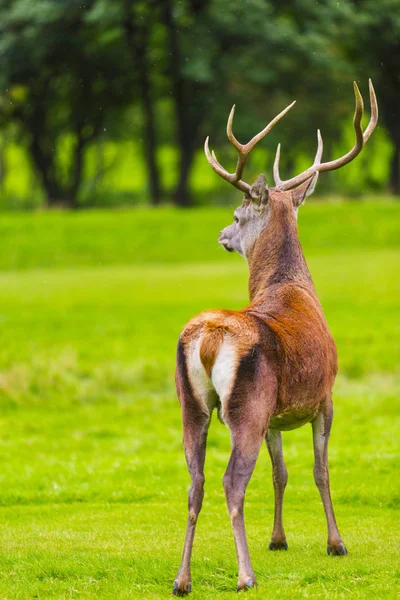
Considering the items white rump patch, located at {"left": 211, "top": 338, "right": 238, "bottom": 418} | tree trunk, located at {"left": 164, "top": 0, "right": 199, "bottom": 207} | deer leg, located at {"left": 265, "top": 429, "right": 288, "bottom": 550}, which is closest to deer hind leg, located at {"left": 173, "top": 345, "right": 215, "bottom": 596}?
white rump patch, located at {"left": 211, "top": 338, "right": 238, "bottom": 418}

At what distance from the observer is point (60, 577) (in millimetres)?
7688

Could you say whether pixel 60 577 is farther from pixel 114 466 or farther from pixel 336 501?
pixel 114 466

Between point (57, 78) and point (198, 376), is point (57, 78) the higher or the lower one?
the higher one

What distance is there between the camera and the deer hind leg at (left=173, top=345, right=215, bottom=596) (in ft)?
22.7

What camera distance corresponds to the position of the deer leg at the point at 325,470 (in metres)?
7.98

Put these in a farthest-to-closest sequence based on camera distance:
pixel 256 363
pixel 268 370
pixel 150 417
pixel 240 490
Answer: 1. pixel 150 417
2. pixel 268 370
3. pixel 256 363
4. pixel 240 490

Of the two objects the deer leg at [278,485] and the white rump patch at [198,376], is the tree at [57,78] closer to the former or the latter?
the deer leg at [278,485]

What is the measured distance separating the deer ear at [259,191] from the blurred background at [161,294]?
8.49 ft

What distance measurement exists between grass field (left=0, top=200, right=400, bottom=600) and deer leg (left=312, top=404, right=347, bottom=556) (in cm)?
19

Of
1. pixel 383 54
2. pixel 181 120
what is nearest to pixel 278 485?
pixel 181 120

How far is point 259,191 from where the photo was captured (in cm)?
844

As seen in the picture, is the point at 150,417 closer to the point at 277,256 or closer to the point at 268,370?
the point at 277,256

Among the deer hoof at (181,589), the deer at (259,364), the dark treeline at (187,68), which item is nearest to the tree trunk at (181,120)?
the dark treeline at (187,68)

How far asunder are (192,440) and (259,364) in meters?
0.64
